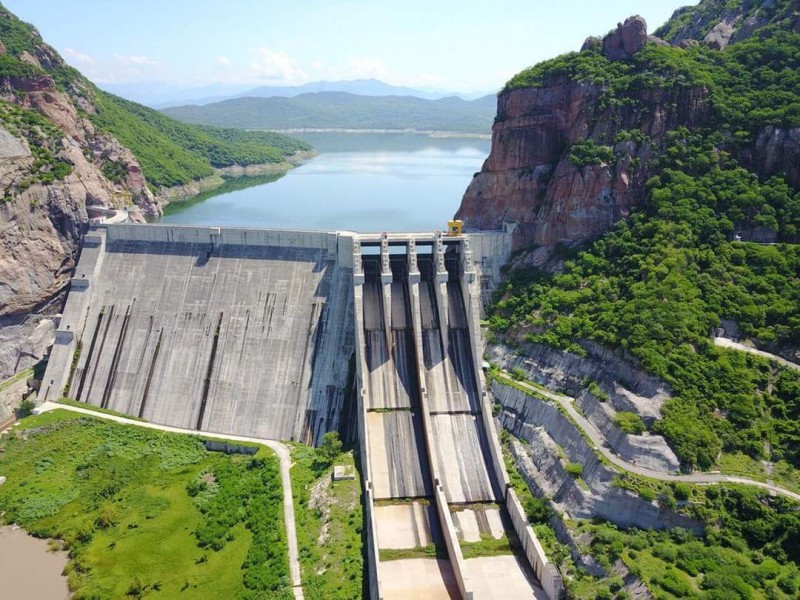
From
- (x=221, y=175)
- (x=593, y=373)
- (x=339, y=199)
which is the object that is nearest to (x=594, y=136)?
(x=593, y=373)

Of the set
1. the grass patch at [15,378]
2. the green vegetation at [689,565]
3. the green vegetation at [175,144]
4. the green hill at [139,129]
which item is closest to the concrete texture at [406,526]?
the green vegetation at [689,565]

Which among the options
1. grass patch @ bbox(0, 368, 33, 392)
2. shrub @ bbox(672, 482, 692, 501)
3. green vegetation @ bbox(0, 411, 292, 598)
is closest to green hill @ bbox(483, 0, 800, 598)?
shrub @ bbox(672, 482, 692, 501)

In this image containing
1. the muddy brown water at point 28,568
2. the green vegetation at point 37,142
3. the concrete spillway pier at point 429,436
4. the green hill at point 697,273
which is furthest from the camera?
the green vegetation at point 37,142

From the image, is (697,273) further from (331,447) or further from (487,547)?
(331,447)

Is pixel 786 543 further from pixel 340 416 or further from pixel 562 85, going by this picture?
pixel 562 85

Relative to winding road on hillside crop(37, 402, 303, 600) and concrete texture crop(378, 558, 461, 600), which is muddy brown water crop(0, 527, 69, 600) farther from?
concrete texture crop(378, 558, 461, 600)

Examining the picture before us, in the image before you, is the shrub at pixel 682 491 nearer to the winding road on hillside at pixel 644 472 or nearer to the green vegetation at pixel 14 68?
the winding road on hillside at pixel 644 472

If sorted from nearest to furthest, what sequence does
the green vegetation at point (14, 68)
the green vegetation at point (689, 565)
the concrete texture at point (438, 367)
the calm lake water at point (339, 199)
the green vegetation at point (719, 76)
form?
the green vegetation at point (689, 565), the concrete texture at point (438, 367), the green vegetation at point (719, 76), the green vegetation at point (14, 68), the calm lake water at point (339, 199)
